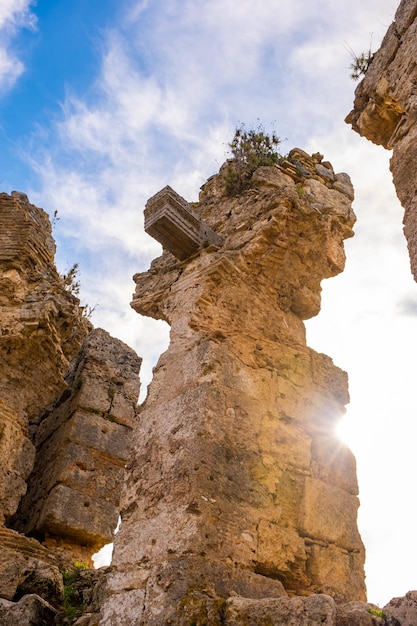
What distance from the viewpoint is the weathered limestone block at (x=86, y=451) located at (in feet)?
23.8

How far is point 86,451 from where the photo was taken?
25.7 feet

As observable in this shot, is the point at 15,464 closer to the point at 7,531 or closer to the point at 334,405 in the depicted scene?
the point at 7,531

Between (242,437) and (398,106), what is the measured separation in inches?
99.8

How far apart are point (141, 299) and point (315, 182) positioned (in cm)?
236

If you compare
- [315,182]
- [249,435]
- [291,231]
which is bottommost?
[249,435]

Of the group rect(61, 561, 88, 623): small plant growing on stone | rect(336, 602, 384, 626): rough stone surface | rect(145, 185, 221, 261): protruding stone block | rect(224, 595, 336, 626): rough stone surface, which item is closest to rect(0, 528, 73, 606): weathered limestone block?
rect(61, 561, 88, 623): small plant growing on stone

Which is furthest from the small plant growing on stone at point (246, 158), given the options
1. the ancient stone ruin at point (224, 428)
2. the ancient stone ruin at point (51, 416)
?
the ancient stone ruin at point (51, 416)

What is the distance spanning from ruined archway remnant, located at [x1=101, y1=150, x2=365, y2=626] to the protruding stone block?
0.11 meters

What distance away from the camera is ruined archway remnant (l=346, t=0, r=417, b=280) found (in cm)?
362

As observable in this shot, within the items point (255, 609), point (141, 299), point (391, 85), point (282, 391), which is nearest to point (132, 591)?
point (255, 609)

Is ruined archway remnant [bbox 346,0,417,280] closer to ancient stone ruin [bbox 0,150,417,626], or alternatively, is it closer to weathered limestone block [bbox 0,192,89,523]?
ancient stone ruin [bbox 0,150,417,626]

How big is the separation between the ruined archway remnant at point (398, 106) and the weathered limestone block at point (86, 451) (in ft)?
17.8

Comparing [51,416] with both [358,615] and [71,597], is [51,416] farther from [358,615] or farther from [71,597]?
[358,615]

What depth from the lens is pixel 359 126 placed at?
4.27 m
